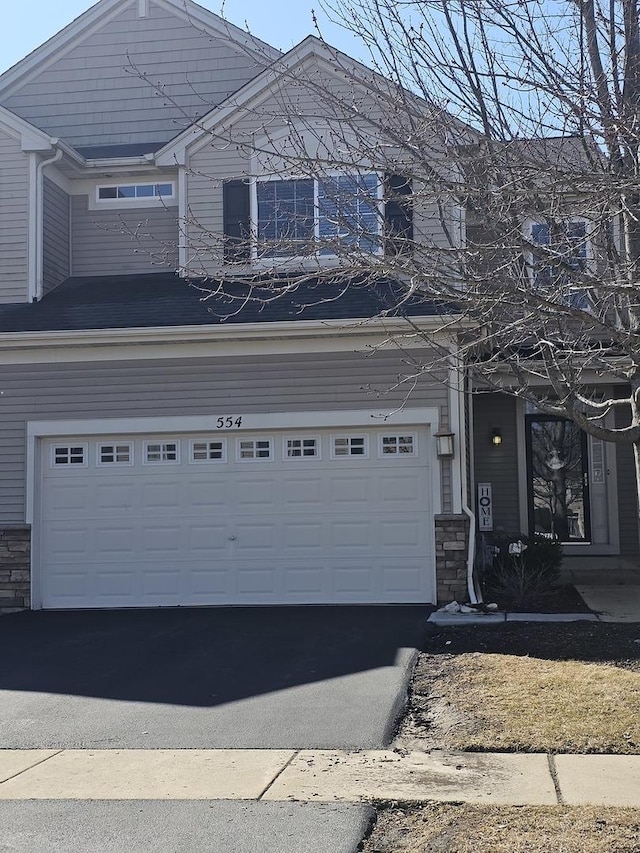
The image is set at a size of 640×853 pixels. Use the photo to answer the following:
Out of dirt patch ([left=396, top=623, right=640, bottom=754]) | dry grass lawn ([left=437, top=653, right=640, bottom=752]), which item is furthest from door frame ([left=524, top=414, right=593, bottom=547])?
dry grass lawn ([left=437, top=653, right=640, bottom=752])

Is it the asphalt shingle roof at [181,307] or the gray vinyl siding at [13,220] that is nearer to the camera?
the asphalt shingle roof at [181,307]

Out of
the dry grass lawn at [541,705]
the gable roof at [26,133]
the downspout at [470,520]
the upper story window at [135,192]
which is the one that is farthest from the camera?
the upper story window at [135,192]

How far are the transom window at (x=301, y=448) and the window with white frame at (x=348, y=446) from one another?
244 millimetres

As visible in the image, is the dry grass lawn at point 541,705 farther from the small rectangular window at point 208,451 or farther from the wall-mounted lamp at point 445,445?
the small rectangular window at point 208,451

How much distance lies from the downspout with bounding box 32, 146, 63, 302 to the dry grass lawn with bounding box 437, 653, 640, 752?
28.7 feet

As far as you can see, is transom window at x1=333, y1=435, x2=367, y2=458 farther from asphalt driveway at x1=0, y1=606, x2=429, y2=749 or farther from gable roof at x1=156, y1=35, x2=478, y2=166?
gable roof at x1=156, y1=35, x2=478, y2=166

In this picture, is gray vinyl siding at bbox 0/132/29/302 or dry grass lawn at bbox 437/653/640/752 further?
gray vinyl siding at bbox 0/132/29/302

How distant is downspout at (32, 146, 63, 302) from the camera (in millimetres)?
13469

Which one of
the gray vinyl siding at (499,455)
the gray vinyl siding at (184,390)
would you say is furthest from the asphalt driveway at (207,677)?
the gray vinyl siding at (499,455)

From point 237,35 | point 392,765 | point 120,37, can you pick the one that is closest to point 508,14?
point 392,765

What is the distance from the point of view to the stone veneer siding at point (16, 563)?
12.0 metres

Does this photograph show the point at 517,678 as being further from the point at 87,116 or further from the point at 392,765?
the point at 87,116

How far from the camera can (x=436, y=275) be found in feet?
20.5

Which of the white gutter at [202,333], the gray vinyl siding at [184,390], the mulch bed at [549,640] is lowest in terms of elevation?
the mulch bed at [549,640]
